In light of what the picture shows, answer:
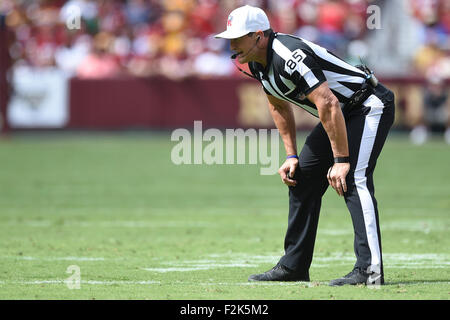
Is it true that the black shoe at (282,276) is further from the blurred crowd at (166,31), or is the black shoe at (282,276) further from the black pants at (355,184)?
the blurred crowd at (166,31)

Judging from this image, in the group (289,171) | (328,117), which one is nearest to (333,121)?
(328,117)

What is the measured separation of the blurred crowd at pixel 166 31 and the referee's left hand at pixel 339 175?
52.8 feet

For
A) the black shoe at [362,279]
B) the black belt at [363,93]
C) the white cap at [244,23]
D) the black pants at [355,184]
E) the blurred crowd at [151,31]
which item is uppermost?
the blurred crowd at [151,31]

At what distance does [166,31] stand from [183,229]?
49.0 ft

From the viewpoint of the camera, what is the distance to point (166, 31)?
23.8 m

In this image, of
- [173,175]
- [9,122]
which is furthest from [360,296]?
[9,122]

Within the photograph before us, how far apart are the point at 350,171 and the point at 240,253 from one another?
2088 millimetres

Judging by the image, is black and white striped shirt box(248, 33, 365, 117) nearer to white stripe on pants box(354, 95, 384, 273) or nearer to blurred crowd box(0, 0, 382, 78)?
white stripe on pants box(354, 95, 384, 273)

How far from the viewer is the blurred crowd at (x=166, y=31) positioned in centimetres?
2252

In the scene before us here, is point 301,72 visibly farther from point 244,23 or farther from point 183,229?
point 183,229

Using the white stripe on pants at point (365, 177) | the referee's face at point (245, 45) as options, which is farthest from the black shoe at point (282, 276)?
the referee's face at point (245, 45)

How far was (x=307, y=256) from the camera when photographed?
6.56 meters

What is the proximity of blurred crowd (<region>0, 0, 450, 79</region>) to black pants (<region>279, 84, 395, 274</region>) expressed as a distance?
1574 cm
